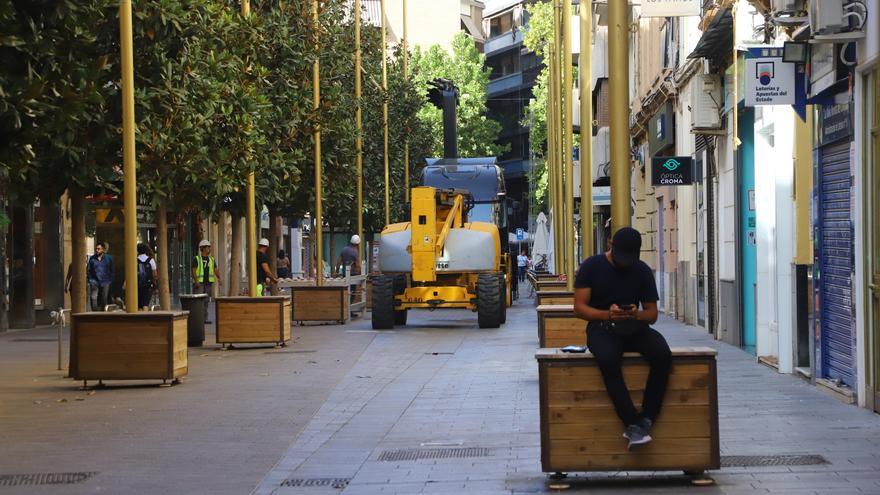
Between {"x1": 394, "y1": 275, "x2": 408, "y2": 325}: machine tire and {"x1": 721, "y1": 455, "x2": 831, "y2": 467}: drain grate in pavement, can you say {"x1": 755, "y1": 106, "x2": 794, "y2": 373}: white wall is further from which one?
{"x1": 394, "y1": 275, "x2": 408, "y2": 325}: machine tire

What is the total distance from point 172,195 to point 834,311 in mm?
12694

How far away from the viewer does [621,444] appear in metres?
9.59

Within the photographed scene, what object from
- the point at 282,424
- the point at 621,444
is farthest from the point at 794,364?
the point at 621,444

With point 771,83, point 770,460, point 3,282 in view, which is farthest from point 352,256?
point 770,460

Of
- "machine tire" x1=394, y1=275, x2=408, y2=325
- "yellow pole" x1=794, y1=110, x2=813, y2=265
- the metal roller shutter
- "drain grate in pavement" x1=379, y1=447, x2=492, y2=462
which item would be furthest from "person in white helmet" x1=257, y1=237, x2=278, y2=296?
"drain grate in pavement" x1=379, y1=447, x2=492, y2=462

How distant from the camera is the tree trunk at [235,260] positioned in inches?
1171

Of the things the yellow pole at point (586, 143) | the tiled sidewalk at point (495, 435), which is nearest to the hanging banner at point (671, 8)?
the yellow pole at point (586, 143)

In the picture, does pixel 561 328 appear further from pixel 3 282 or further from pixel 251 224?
pixel 3 282

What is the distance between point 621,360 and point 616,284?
513mm

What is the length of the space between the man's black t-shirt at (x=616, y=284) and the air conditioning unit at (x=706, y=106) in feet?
48.8

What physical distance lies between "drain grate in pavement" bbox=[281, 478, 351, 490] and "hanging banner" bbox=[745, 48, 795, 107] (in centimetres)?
731

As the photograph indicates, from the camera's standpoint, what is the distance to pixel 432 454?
37.6ft

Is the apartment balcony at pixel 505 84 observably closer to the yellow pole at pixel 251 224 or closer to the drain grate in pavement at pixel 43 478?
the yellow pole at pixel 251 224

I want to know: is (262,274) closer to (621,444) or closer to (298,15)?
(298,15)
